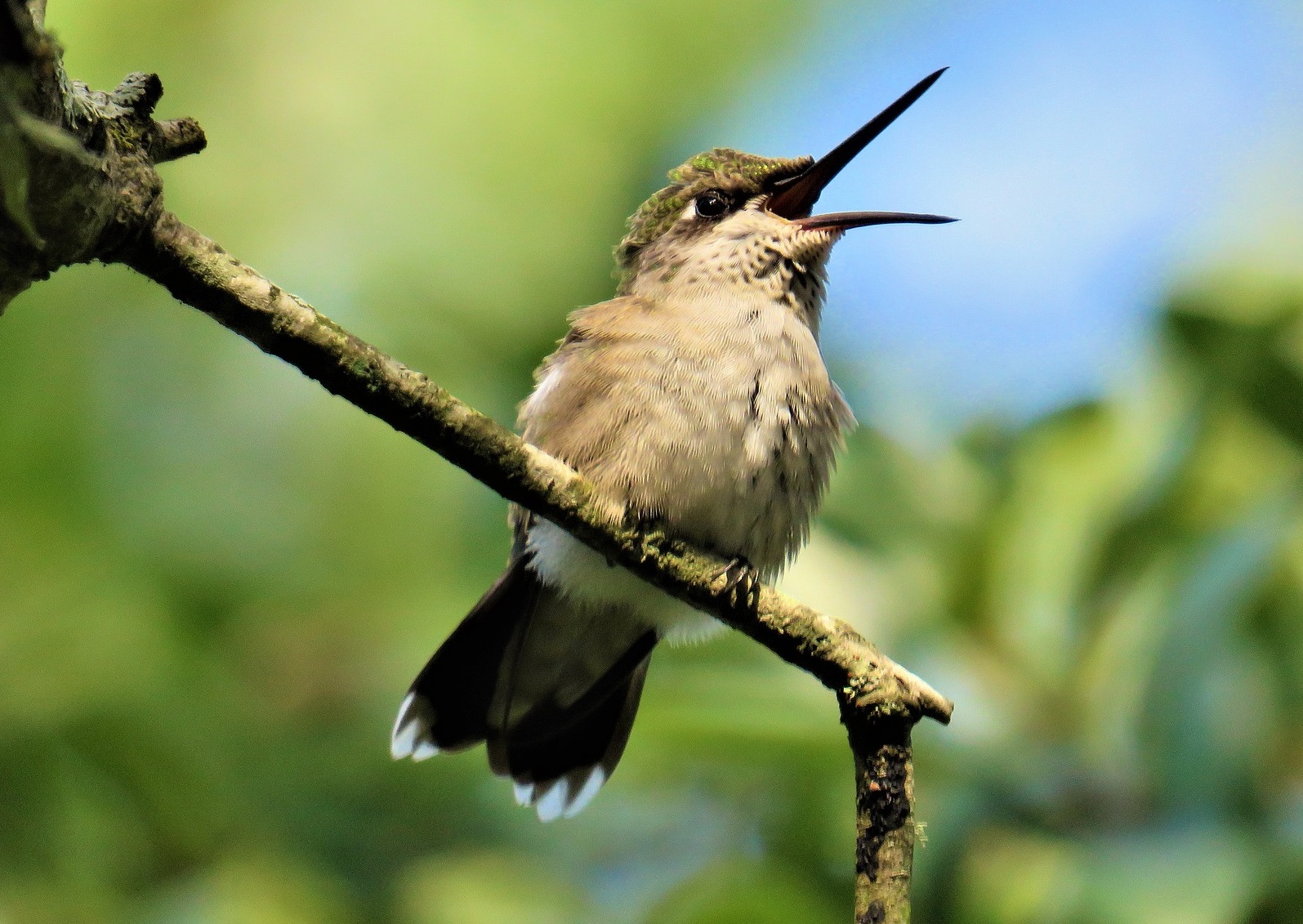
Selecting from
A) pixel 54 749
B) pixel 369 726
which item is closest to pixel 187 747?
pixel 54 749

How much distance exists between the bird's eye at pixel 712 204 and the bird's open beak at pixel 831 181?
170 millimetres

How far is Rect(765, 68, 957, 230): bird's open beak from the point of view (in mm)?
4098

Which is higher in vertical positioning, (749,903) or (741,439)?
(741,439)

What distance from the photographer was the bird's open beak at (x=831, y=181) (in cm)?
410

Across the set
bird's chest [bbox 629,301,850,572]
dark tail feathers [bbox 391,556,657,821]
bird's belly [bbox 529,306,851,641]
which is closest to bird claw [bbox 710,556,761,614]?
bird's belly [bbox 529,306,851,641]

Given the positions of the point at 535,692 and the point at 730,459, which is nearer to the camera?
the point at 730,459

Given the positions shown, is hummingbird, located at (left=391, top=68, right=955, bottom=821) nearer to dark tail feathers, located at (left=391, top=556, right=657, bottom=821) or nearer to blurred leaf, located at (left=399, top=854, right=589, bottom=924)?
dark tail feathers, located at (left=391, top=556, right=657, bottom=821)

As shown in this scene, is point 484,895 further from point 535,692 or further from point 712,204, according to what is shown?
point 712,204

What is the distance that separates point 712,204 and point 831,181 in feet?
1.46

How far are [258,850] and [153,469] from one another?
82.1 inches

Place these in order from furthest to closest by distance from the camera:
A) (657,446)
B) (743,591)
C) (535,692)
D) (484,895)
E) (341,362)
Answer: (484,895) < (535,692) < (657,446) < (743,591) < (341,362)

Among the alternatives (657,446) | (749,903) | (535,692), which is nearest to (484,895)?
(535,692)

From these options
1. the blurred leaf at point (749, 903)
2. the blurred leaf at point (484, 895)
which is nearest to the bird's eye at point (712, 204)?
the blurred leaf at point (749, 903)

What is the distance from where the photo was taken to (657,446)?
342 cm
